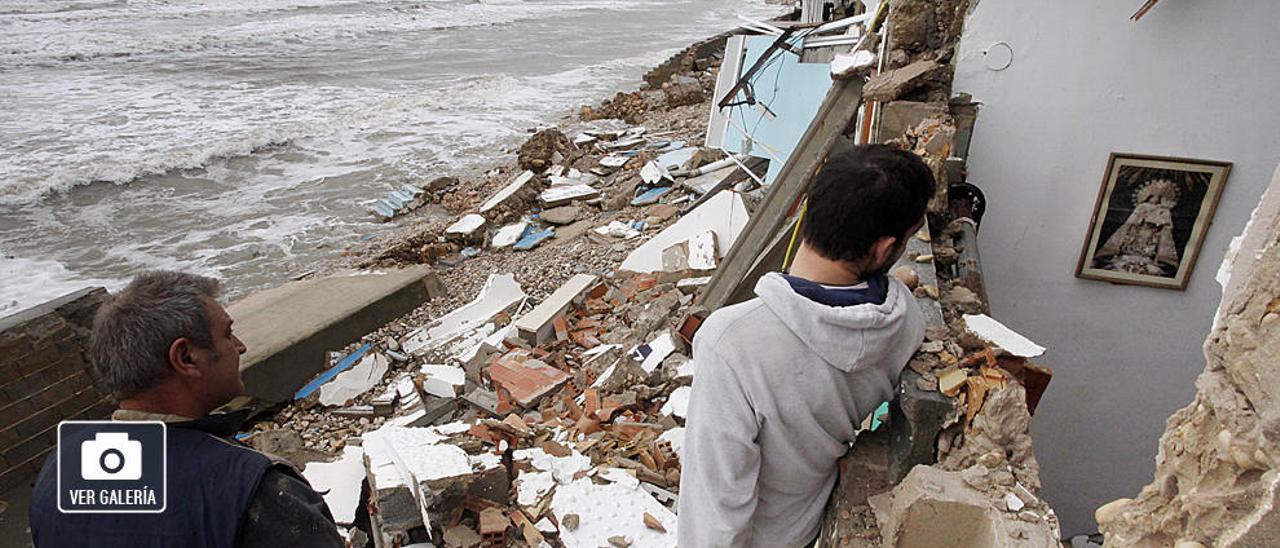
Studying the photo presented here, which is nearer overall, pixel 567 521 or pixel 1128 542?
pixel 1128 542

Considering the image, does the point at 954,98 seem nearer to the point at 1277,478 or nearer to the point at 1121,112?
the point at 1121,112

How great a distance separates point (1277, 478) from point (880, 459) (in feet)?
3.12

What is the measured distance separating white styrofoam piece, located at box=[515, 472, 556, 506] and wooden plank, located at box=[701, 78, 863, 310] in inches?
80.1

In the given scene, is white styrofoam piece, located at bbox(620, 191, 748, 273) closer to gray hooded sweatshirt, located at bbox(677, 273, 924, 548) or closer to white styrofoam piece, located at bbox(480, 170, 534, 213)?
white styrofoam piece, located at bbox(480, 170, 534, 213)

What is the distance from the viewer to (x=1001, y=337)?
2.08 meters

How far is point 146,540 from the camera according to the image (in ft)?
5.78

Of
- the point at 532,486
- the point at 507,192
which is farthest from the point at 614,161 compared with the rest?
the point at 532,486

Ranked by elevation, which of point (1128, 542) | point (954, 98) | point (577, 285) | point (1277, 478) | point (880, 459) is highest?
point (954, 98)

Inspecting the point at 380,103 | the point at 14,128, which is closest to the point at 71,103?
the point at 14,128

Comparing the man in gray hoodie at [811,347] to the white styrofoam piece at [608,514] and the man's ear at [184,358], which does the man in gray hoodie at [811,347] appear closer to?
the man's ear at [184,358]

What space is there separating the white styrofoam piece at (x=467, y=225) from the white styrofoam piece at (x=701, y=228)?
312 cm

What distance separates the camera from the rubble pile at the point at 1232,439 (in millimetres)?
1027

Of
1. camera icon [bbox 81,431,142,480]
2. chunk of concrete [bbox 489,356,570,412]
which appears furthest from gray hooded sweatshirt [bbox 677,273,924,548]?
chunk of concrete [bbox 489,356,570,412]

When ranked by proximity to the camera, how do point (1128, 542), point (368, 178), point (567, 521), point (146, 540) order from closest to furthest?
point (1128, 542) < point (146, 540) < point (567, 521) < point (368, 178)
